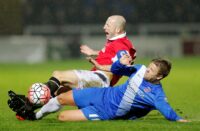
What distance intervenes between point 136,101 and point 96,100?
1.66 feet

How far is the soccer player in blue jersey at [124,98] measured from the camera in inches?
330

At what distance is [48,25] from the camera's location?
45781 mm

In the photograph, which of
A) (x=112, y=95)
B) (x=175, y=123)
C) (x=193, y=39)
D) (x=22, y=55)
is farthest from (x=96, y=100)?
(x=193, y=39)

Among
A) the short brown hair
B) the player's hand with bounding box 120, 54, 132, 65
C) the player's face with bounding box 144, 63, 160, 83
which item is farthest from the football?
the short brown hair

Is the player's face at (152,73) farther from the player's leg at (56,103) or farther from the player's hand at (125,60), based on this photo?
the player's leg at (56,103)

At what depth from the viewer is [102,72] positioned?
374 inches

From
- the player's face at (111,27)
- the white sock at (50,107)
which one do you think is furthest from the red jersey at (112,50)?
the white sock at (50,107)

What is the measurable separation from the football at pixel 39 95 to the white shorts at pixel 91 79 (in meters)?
0.55

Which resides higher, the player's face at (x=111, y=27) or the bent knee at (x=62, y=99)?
the player's face at (x=111, y=27)

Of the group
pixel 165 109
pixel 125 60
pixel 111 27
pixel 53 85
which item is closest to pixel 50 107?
pixel 53 85

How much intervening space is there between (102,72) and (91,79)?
212mm

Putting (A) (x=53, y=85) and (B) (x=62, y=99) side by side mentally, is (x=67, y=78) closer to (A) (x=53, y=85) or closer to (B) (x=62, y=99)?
(A) (x=53, y=85)

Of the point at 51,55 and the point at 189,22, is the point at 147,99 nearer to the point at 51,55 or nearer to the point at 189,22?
the point at 51,55

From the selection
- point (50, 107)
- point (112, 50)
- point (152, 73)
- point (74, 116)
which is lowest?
point (74, 116)
